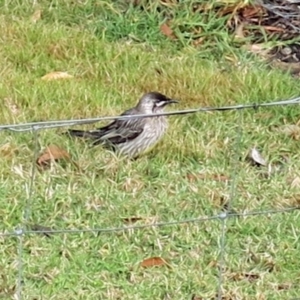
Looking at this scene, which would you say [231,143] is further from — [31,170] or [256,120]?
[31,170]

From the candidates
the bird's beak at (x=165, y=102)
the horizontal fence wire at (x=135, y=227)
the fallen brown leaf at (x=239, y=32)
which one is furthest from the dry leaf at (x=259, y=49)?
the horizontal fence wire at (x=135, y=227)

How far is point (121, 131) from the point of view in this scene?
6.22m

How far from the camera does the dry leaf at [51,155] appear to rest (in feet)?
19.3

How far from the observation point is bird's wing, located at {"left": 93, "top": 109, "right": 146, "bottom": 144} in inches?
242

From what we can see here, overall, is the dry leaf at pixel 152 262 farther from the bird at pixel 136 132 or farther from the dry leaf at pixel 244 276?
the bird at pixel 136 132

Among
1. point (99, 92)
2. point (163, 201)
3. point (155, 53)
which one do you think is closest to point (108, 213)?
point (163, 201)

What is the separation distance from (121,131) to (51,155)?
1.57 feet

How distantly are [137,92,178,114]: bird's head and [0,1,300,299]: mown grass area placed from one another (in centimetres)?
12

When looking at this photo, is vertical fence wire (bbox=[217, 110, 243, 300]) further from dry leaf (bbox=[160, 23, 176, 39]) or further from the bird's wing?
dry leaf (bbox=[160, 23, 176, 39])

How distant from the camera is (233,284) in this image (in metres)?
5.04

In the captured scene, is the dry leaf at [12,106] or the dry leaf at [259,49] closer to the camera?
the dry leaf at [12,106]

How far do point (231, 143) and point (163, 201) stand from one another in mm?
806

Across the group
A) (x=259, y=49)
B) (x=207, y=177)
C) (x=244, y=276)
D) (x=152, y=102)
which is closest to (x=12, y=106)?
(x=152, y=102)

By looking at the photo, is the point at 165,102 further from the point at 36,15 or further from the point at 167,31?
the point at 36,15
